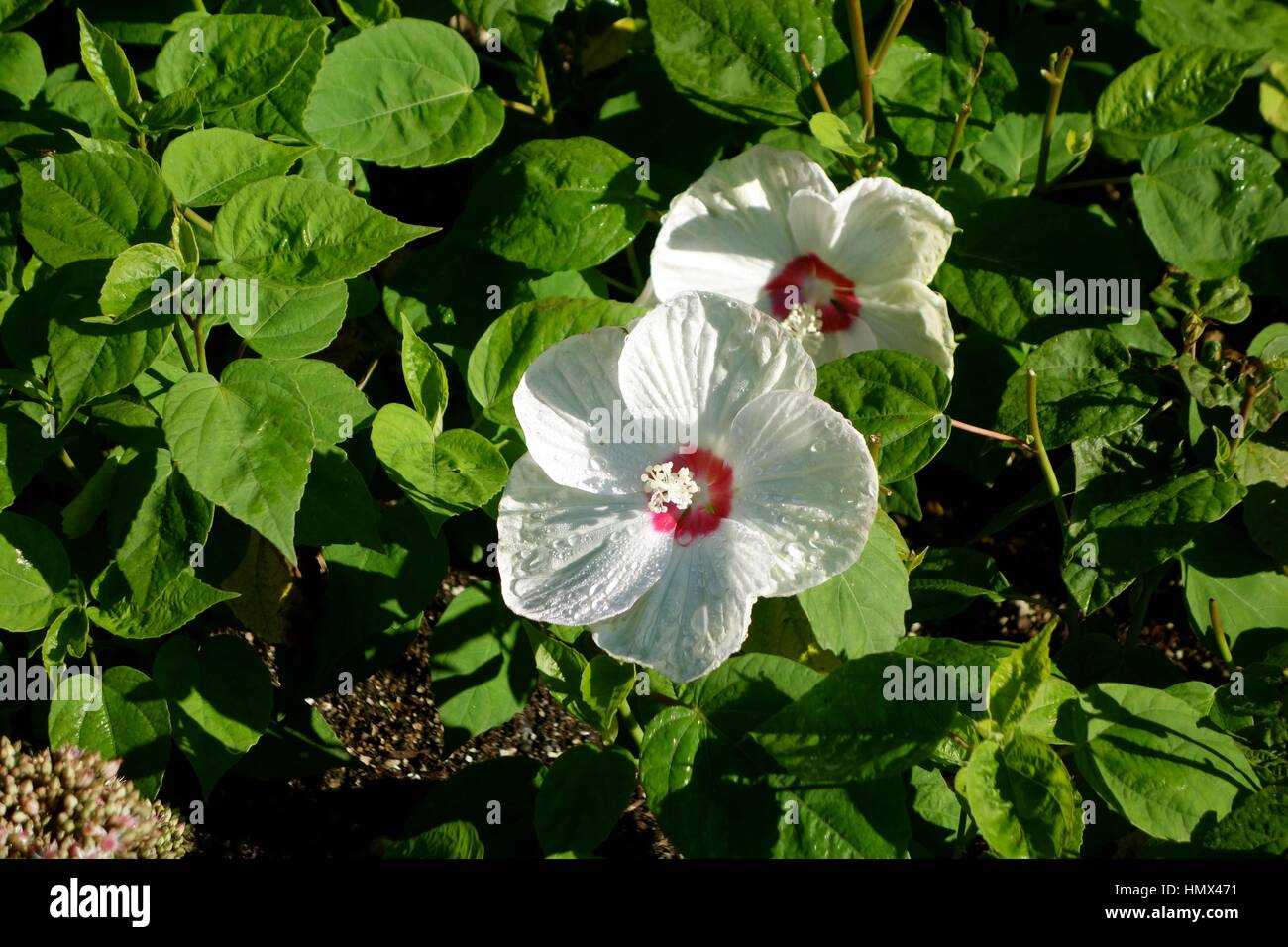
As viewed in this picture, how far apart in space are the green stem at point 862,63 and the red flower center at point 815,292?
279 millimetres

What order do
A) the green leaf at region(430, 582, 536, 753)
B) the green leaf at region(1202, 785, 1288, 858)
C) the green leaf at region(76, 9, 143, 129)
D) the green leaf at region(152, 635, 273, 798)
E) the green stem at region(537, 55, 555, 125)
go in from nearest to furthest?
the green leaf at region(1202, 785, 1288, 858), the green leaf at region(76, 9, 143, 129), the green leaf at region(152, 635, 273, 798), the green leaf at region(430, 582, 536, 753), the green stem at region(537, 55, 555, 125)

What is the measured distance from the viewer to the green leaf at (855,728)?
1.92m

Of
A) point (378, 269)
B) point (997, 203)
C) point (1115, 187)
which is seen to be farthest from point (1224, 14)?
point (378, 269)

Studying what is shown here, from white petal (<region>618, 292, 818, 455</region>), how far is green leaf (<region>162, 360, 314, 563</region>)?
1.70 ft

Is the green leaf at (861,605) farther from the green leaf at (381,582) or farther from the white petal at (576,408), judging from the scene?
the green leaf at (381,582)

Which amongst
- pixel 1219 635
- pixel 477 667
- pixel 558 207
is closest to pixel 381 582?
pixel 477 667

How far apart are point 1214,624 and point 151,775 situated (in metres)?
1.96

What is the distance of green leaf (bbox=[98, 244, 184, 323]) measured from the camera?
6.15 feet

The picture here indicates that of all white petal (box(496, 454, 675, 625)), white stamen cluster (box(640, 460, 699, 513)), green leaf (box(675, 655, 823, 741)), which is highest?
white stamen cluster (box(640, 460, 699, 513))

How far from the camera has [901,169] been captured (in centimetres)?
255

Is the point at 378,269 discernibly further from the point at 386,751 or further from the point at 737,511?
the point at 737,511

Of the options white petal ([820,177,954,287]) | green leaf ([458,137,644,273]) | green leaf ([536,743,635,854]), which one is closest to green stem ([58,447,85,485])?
green leaf ([458,137,644,273])

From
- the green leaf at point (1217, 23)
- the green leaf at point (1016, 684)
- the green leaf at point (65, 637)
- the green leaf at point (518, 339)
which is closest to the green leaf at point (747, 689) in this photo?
the green leaf at point (1016, 684)

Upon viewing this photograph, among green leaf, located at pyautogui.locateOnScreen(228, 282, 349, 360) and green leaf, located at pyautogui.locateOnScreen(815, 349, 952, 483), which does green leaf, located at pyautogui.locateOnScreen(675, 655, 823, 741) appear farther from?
green leaf, located at pyautogui.locateOnScreen(228, 282, 349, 360)
